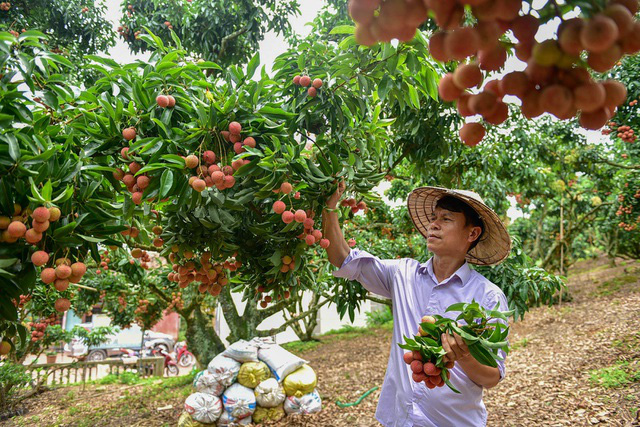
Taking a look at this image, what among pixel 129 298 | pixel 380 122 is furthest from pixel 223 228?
pixel 129 298

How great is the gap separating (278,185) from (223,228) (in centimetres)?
29

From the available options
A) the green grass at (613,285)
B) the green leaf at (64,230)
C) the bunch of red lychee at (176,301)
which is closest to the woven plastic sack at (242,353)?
the bunch of red lychee at (176,301)

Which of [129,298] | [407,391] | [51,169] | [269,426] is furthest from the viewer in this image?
[129,298]

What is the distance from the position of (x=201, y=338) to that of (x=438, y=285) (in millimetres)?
5462

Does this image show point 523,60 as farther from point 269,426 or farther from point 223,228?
point 269,426

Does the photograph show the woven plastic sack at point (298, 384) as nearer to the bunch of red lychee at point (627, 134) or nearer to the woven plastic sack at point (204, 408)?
the woven plastic sack at point (204, 408)

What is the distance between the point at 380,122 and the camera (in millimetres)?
2131

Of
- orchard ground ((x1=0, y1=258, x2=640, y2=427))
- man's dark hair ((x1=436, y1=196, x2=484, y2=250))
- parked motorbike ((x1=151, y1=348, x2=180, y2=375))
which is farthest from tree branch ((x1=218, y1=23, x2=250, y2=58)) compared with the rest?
parked motorbike ((x1=151, y1=348, x2=180, y2=375))

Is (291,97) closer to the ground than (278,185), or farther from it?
farther from it

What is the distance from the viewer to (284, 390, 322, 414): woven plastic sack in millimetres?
4473

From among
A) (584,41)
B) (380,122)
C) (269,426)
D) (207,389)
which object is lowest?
(269,426)

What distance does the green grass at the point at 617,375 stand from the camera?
158 inches

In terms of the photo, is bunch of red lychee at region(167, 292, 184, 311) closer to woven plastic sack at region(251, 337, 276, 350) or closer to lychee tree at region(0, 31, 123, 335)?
woven plastic sack at region(251, 337, 276, 350)

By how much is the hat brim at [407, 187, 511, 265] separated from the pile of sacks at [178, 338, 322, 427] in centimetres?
279
